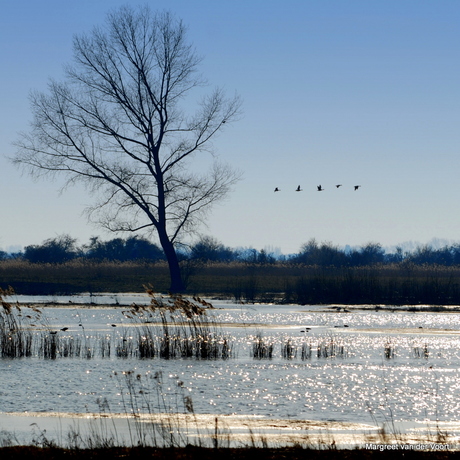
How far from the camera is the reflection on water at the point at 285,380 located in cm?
1157

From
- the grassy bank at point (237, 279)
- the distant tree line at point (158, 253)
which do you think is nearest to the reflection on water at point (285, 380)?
the grassy bank at point (237, 279)

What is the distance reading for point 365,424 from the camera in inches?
412

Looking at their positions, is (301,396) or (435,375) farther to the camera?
(435,375)

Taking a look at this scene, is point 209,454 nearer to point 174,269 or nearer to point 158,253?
point 174,269

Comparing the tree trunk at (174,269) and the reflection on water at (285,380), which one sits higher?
the tree trunk at (174,269)

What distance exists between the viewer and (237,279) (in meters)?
46.9

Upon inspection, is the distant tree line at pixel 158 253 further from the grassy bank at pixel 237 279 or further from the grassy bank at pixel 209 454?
the grassy bank at pixel 209 454

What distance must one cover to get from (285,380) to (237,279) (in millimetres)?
32607

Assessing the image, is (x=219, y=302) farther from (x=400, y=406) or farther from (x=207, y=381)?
(x=400, y=406)

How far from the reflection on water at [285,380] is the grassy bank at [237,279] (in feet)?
49.0

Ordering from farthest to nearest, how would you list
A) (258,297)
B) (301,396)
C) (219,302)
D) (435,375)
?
(258,297), (219,302), (435,375), (301,396)

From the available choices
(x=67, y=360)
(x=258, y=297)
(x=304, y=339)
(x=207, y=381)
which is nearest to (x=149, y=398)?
(x=207, y=381)

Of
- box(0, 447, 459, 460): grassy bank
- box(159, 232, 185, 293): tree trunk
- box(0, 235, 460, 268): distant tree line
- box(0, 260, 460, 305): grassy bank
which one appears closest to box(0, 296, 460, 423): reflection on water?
box(0, 447, 459, 460): grassy bank

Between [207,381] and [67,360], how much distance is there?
13.2 ft
